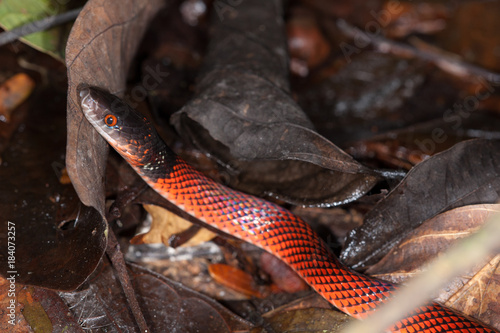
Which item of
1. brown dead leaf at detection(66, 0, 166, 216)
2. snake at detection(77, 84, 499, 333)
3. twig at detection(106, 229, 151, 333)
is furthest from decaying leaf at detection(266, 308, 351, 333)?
brown dead leaf at detection(66, 0, 166, 216)

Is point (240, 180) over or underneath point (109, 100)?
underneath

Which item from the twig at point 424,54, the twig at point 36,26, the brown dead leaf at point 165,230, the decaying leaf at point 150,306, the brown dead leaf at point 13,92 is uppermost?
the twig at point 424,54

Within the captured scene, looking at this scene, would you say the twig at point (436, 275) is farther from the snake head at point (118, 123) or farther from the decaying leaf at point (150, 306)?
the snake head at point (118, 123)

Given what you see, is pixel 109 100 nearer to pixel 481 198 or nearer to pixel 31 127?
pixel 31 127

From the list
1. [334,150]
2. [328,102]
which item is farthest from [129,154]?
[328,102]

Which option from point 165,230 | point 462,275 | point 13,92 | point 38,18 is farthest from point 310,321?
point 38,18

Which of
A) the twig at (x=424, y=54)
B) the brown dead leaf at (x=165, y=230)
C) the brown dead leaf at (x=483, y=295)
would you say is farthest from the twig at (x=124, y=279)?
the twig at (x=424, y=54)

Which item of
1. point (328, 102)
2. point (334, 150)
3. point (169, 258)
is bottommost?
point (169, 258)
